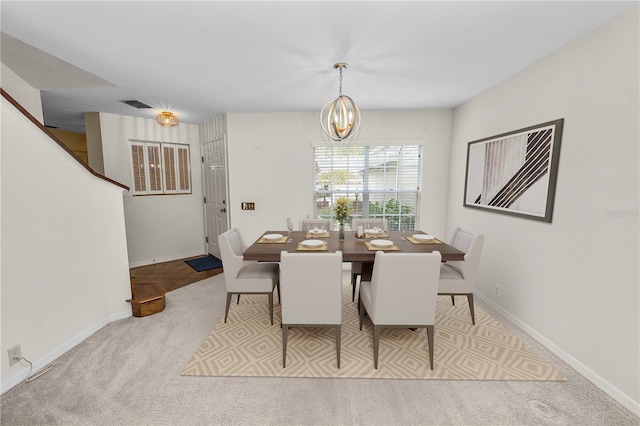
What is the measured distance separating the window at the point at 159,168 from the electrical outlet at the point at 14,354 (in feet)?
10.0

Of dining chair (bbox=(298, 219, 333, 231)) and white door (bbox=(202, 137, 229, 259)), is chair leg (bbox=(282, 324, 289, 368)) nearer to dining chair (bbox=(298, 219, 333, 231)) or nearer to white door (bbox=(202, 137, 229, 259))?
dining chair (bbox=(298, 219, 333, 231))

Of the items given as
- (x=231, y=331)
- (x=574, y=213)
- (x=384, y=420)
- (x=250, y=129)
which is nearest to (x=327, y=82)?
(x=250, y=129)

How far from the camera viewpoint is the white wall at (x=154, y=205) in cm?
426

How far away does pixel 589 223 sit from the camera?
197 cm

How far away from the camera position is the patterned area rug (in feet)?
6.61

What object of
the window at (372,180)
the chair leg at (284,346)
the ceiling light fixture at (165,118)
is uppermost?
the ceiling light fixture at (165,118)

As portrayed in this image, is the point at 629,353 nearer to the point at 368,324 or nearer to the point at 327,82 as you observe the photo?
the point at 368,324

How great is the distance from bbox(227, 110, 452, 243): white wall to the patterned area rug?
187 centimetres

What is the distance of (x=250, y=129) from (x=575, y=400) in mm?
4560

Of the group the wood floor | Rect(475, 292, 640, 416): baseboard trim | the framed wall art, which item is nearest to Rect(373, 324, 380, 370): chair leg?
Rect(475, 292, 640, 416): baseboard trim

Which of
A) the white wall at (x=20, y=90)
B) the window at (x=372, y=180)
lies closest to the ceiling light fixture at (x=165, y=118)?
the white wall at (x=20, y=90)

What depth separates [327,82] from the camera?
291cm

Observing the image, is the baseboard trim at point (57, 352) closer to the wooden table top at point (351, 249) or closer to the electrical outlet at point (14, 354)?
the electrical outlet at point (14, 354)

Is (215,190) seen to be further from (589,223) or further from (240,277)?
(589,223)
